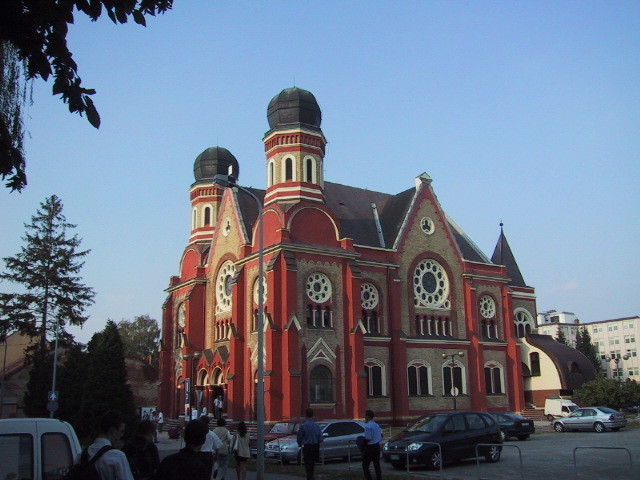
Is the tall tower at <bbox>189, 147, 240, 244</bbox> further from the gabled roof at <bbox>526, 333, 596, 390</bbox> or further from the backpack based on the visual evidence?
the backpack

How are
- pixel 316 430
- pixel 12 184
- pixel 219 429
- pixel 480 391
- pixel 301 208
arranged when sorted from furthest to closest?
1. pixel 480 391
2. pixel 301 208
3. pixel 316 430
4. pixel 219 429
5. pixel 12 184

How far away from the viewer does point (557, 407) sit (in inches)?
1928

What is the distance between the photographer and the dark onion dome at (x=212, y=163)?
55656mm

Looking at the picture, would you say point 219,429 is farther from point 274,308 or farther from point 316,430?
point 274,308

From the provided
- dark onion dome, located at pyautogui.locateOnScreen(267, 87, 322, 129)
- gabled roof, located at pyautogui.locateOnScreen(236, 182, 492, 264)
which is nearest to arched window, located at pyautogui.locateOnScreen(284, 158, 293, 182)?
dark onion dome, located at pyautogui.locateOnScreen(267, 87, 322, 129)

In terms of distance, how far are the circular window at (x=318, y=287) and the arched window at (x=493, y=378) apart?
53.4ft

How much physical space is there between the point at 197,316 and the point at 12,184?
4499 cm

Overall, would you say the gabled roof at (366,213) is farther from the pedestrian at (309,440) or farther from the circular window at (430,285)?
the pedestrian at (309,440)

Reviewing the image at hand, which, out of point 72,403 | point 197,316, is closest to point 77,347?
point 72,403

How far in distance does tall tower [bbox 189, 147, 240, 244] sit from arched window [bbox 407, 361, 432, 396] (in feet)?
63.9

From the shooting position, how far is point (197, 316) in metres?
51.2

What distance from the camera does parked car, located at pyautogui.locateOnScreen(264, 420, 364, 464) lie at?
2598cm

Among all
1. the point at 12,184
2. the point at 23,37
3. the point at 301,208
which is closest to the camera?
the point at 23,37

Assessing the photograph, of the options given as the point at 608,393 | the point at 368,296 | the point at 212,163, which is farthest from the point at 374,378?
the point at 212,163
